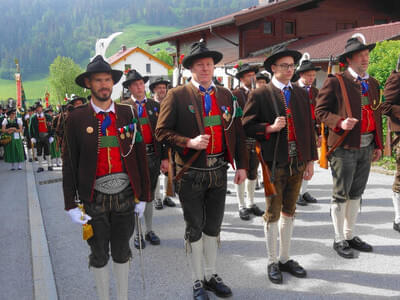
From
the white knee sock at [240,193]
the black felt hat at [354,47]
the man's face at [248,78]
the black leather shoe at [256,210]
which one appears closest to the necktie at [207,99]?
the black felt hat at [354,47]

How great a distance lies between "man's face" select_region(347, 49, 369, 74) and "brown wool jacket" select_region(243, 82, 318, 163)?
895 millimetres

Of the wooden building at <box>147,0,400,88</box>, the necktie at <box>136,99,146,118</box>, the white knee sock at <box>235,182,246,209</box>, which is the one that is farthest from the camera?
the wooden building at <box>147,0,400,88</box>

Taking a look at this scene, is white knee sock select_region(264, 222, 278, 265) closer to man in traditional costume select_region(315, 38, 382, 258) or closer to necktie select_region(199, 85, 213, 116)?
man in traditional costume select_region(315, 38, 382, 258)

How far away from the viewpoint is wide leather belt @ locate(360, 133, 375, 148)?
14.7ft

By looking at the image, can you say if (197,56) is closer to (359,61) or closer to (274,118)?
(274,118)

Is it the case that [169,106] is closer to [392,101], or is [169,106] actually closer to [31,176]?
[392,101]

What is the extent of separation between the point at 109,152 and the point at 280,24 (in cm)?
2003

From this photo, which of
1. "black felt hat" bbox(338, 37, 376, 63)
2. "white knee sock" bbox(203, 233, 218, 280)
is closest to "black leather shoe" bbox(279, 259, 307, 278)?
"white knee sock" bbox(203, 233, 218, 280)

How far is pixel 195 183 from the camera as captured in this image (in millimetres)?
3635

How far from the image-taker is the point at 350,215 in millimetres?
4676

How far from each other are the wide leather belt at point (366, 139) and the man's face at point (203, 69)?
2111 mm

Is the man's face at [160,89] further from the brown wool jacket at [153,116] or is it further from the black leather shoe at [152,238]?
the black leather shoe at [152,238]

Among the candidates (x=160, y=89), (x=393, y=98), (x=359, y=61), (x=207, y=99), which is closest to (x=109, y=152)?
(x=207, y=99)

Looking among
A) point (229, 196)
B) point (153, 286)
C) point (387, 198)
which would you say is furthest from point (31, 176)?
point (387, 198)
